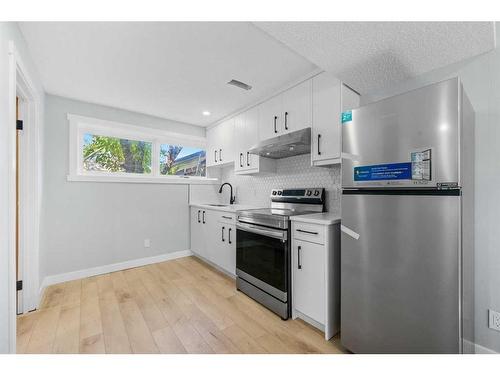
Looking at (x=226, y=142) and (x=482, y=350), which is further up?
(x=226, y=142)

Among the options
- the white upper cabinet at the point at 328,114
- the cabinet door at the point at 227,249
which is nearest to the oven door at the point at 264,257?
the cabinet door at the point at 227,249

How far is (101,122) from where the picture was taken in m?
3.10

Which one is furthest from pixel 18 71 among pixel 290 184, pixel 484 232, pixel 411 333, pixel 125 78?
pixel 484 232

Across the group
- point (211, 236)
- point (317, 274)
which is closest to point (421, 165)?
point (317, 274)

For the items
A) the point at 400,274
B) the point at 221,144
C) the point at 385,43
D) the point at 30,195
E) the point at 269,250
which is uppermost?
the point at 385,43

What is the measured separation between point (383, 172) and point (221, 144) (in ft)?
8.87

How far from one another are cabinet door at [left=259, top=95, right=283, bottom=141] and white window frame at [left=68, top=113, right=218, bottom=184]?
5.28 ft

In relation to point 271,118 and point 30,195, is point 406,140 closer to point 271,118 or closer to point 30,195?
point 271,118

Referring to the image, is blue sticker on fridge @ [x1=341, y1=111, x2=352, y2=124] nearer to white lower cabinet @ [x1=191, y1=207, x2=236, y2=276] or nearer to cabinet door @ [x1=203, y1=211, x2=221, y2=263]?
white lower cabinet @ [x1=191, y1=207, x2=236, y2=276]

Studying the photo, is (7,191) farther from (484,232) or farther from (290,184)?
(484,232)

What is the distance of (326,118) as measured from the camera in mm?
2117

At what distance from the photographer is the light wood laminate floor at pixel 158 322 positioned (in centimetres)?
165

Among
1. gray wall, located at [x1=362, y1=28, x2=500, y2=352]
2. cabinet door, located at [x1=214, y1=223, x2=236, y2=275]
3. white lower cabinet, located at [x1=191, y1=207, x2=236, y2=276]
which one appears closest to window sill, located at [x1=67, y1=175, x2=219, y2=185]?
white lower cabinet, located at [x1=191, y1=207, x2=236, y2=276]

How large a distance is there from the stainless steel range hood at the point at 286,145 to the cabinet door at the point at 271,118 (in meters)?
0.20
